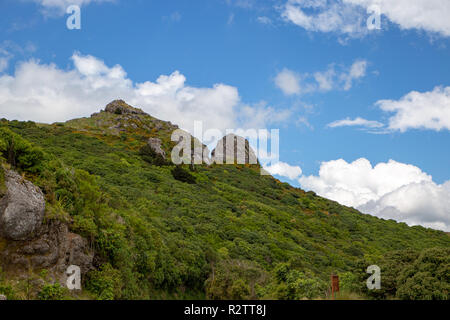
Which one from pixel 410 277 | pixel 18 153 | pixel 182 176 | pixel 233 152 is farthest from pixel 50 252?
pixel 233 152

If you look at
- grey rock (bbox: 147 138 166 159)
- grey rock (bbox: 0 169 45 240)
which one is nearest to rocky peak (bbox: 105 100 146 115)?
grey rock (bbox: 147 138 166 159)

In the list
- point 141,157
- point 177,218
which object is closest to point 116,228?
point 177,218

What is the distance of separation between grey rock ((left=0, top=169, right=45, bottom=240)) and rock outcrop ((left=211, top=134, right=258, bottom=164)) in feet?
228

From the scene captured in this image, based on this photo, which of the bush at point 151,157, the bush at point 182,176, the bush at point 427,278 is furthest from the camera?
the bush at point 151,157

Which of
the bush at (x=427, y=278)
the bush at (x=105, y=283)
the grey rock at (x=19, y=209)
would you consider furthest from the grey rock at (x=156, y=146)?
the bush at (x=427, y=278)

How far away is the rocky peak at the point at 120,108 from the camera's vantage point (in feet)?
319

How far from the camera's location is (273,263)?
102 ft

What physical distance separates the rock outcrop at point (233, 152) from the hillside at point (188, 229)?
765 centimetres

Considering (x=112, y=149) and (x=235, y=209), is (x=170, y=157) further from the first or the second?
(x=235, y=209)

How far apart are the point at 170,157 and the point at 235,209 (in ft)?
99.4

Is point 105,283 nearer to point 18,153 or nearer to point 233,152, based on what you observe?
point 18,153

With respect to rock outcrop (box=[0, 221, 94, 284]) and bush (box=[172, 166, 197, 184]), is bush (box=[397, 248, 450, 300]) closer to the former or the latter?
rock outcrop (box=[0, 221, 94, 284])

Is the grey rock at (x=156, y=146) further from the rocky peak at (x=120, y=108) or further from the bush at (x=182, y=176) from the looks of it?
the rocky peak at (x=120, y=108)
